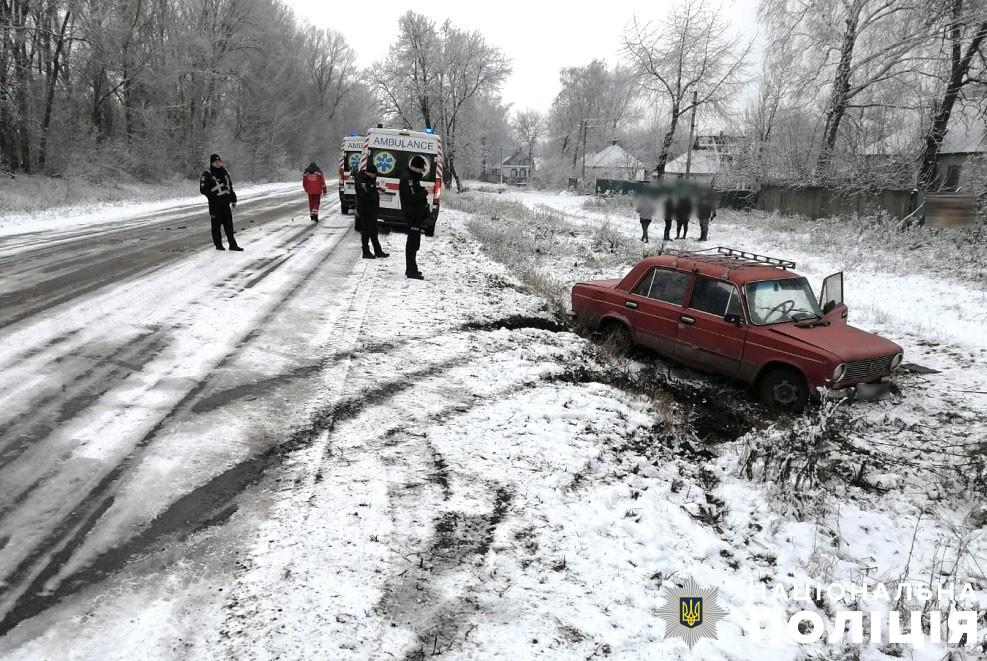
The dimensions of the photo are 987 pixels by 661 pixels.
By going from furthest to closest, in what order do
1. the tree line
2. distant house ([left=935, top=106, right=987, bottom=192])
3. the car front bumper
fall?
1. the tree line
2. distant house ([left=935, top=106, right=987, bottom=192])
3. the car front bumper

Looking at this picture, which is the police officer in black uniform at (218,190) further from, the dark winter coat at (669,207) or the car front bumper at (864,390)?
the dark winter coat at (669,207)

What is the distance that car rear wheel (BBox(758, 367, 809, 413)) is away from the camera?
6000 mm

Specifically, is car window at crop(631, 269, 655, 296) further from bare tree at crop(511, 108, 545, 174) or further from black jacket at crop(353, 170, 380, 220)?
bare tree at crop(511, 108, 545, 174)

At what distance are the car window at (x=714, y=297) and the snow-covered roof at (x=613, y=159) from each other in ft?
144

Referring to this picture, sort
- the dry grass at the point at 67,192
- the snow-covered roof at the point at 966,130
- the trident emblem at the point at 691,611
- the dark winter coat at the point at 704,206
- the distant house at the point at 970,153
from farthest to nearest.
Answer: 1. the dry grass at the point at 67,192
2. the snow-covered roof at the point at 966,130
3. the distant house at the point at 970,153
4. the dark winter coat at the point at 704,206
5. the trident emblem at the point at 691,611

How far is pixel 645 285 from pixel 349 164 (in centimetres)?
1370

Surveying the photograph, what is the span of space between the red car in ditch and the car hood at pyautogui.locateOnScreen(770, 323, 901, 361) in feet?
0.04

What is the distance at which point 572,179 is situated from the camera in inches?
2419

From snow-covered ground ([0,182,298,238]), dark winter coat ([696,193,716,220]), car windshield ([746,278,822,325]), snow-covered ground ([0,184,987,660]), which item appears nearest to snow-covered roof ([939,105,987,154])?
dark winter coat ([696,193,716,220])

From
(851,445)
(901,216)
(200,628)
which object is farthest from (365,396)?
(901,216)

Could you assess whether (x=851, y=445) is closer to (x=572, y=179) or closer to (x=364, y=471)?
(x=364, y=471)

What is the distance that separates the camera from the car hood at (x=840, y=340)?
5883mm

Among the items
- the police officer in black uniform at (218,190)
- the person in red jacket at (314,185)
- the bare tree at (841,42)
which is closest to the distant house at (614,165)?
the bare tree at (841,42)

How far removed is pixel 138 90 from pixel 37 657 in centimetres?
4349
